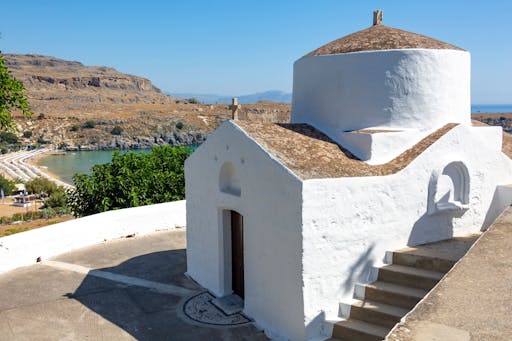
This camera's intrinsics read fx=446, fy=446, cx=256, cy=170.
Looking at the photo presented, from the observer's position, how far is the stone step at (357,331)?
6375 millimetres

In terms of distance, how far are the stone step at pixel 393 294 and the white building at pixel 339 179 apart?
10.2 inches

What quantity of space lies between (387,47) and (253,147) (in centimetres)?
342

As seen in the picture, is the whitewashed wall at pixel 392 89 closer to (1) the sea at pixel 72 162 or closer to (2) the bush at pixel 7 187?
(2) the bush at pixel 7 187

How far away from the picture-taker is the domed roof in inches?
338

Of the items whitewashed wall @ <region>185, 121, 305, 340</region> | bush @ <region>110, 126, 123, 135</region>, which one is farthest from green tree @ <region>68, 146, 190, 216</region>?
bush @ <region>110, 126, 123, 135</region>

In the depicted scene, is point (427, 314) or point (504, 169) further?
point (504, 169)

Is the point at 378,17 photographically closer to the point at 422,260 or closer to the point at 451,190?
the point at 451,190

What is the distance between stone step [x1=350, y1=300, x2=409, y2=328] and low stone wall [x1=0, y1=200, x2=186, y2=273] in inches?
324

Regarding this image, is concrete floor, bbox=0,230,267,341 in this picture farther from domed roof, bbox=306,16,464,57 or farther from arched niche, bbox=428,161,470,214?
domed roof, bbox=306,16,464,57

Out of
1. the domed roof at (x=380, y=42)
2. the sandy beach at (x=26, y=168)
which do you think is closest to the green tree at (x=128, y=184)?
the domed roof at (x=380, y=42)

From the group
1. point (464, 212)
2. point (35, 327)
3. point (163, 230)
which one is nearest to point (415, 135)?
point (464, 212)

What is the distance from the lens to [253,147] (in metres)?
7.31

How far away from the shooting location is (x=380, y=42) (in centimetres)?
873

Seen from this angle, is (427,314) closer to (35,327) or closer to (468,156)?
(468,156)
